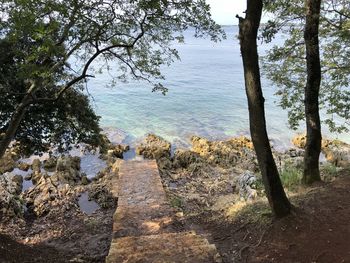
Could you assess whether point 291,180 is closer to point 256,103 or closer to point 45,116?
point 256,103

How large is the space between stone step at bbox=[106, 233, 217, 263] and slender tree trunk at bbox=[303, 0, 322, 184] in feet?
12.6

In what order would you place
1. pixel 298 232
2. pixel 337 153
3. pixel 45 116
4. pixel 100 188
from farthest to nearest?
pixel 337 153
pixel 100 188
pixel 45 116
pixel 298 232

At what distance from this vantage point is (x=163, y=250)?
8695 mm

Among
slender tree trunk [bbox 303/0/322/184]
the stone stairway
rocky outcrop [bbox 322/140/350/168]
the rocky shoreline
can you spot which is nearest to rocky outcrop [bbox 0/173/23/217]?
the rocky shoreline

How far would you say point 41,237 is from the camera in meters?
12.7

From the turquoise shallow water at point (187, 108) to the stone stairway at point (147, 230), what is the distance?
10.7 meters

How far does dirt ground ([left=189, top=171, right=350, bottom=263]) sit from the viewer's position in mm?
7578

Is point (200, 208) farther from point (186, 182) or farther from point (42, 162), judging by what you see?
point (42, 162)

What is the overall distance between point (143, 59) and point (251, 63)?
13.4ft

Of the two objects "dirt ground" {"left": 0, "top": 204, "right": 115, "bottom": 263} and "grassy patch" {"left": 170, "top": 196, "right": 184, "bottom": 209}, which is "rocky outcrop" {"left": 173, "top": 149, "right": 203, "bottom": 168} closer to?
"grassy patch" {"left": 170, "top": 196, "right": 184, "bottom": 209}

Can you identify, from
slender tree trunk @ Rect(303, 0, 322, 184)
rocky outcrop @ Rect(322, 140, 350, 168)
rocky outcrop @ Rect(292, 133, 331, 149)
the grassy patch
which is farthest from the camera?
rocky outcrop @ Rect(292, 133, 331, 149)

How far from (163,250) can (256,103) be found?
3714 millimetres

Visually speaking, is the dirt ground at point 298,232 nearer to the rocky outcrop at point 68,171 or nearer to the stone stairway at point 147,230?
the stone stairway at point 147,230

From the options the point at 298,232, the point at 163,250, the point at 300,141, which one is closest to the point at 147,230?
the point at 163,250
